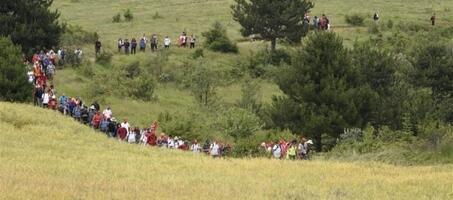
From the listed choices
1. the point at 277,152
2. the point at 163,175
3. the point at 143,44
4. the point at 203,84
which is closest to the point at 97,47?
the point at 143,44

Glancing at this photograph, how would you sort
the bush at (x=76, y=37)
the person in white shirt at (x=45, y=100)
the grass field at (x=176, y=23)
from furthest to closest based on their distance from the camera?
the bush at (x=76, y=37)
the grass field at (x=176, y=23)
the person in white shirt at (x=45, y=100)

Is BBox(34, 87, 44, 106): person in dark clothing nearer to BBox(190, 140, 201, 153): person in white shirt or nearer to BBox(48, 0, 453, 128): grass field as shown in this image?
BBox(190, 140, 201, 153): person in white shirt

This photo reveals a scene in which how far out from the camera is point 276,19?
208ft

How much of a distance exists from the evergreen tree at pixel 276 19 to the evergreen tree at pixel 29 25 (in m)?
16.4

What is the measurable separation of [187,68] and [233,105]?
24.5ft

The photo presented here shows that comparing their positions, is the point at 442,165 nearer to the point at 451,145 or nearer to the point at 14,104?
the point at 451,145

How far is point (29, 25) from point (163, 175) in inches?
1286

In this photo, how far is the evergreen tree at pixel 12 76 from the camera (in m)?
38.5

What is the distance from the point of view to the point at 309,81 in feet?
139

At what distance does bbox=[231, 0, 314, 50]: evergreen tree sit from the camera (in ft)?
208

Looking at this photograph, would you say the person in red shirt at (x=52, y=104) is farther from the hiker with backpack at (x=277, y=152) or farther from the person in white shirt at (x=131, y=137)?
the hiker with backpack at (x=277, y=152)

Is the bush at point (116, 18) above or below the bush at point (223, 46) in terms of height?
above

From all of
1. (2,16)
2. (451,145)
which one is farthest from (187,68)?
(451,145)

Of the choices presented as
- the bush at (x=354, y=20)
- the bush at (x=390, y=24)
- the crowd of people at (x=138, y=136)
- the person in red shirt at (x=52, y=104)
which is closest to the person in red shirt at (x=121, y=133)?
the crowd of people at (x=138, y=136)
